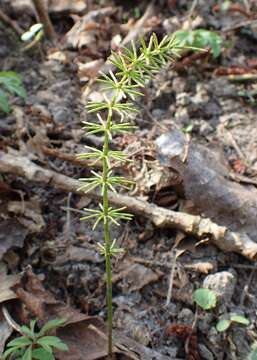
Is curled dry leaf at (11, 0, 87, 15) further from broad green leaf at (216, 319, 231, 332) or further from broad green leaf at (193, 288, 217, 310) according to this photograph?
broad green leaf at (216, 319, 231, 332)

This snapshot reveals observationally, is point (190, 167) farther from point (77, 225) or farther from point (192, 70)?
point (192, 70)

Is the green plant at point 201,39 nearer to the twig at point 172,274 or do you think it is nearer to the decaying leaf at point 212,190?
the decaying leaf at point 212,190

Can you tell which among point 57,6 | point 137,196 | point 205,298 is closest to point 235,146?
point 137,196

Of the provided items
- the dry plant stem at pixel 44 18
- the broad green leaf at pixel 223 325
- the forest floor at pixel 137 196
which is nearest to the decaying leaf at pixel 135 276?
the forest floor at pixel 137 196

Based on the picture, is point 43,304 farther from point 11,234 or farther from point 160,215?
point 160,215

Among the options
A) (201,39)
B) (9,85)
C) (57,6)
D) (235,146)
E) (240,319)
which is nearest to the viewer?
(240,319)

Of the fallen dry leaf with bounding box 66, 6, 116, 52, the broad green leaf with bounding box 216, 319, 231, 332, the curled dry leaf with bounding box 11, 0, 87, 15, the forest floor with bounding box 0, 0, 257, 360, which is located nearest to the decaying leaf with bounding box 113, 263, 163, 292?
the forest floor with bounding box 0, 0, 257, 360
